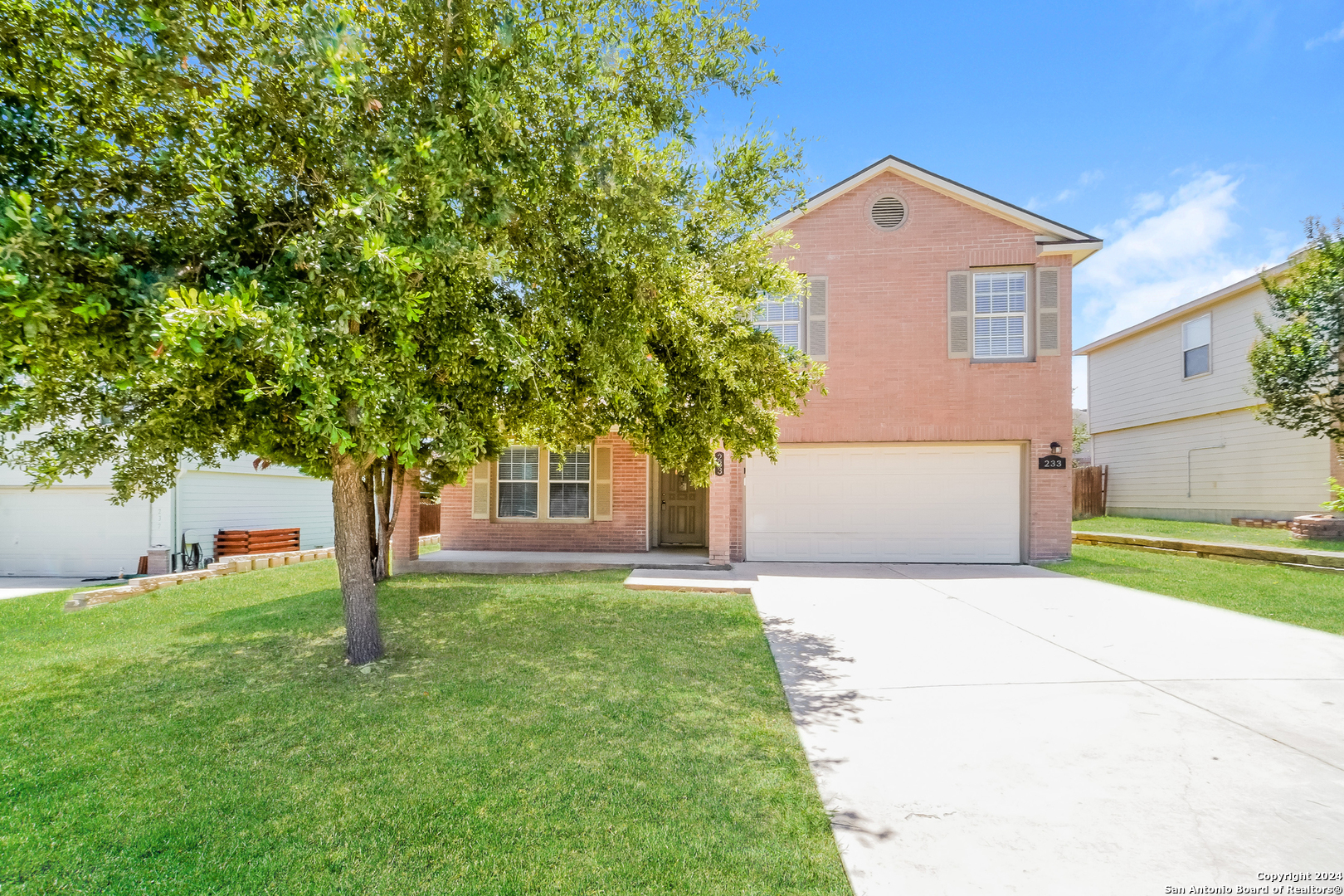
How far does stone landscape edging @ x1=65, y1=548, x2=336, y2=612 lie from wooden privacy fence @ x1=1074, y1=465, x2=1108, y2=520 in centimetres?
2168

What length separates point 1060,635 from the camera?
6.25 m

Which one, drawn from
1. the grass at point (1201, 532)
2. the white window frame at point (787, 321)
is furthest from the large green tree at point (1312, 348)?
the white window frame at point (787, 321)

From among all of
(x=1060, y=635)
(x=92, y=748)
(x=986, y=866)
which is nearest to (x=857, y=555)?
(x=1060, y=635)

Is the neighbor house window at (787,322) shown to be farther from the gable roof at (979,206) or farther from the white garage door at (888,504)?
the white garage door at (888,504)

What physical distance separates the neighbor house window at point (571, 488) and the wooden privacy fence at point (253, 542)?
6.68 metres

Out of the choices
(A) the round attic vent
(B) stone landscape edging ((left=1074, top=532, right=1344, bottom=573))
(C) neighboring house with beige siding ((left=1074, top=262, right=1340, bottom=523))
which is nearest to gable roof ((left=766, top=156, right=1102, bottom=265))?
(A) the round attic vent

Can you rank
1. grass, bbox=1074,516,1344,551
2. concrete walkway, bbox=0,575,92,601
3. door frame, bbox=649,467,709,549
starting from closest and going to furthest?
concrete walkway, bbox=0,575,92,601 < grass, bbox=1074,516,1344,551 < door frame, bbox=649,467,709,549

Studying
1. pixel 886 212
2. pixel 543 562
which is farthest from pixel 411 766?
pixel 886 212

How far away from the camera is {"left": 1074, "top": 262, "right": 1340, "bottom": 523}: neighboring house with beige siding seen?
14695 millimetres

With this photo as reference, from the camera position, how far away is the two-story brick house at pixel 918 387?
11.4 m

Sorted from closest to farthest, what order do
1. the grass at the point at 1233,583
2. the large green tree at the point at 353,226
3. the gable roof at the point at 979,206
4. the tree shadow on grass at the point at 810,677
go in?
the large green tree at the point at 353,226 → the tree shadow on grass at the point at 810,677 → the grass at the point at 1233,583 → the gable roof at the point at 979,206

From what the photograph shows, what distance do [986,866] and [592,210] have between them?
5.08 metres

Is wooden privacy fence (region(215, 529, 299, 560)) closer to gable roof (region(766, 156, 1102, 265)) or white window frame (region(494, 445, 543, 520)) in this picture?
white window frame (region(494, 445, 543, 520))

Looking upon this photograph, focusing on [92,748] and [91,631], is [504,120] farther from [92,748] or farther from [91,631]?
[91,631]
